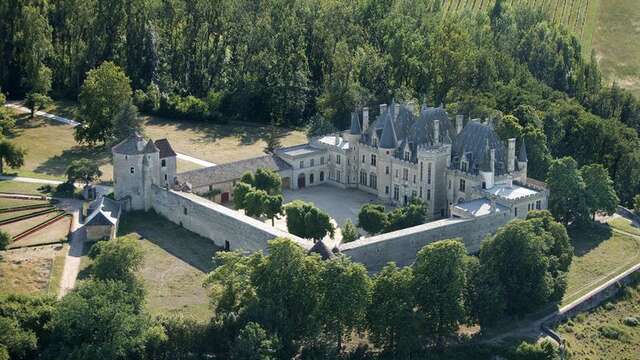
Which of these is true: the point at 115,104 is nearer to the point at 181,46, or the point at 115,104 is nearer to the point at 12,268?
the point at 181,46

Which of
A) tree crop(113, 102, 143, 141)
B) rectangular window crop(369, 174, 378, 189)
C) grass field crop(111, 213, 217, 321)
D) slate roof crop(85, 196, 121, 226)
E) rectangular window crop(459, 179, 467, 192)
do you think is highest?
tree crop(113, 102, 143, 141)

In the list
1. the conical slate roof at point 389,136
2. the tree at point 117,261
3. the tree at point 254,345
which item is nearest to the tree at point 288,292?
the tree at point 254,345

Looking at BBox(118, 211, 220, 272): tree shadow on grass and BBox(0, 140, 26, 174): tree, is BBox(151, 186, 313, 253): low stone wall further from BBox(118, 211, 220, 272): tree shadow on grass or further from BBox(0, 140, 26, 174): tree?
BBox(0, 140, 26, 174): tree

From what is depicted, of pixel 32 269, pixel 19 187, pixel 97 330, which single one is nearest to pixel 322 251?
pixel 97 330

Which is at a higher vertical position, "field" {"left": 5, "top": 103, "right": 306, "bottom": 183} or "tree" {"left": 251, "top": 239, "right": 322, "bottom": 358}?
"tree" {"left": 251, "top": 239, "right": 322, "bottom": 358}

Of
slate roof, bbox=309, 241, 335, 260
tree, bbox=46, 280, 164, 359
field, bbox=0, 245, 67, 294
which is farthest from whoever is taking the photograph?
field, bbox=0, 245, 67, 294

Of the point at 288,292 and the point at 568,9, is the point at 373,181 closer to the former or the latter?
the point at 288,292

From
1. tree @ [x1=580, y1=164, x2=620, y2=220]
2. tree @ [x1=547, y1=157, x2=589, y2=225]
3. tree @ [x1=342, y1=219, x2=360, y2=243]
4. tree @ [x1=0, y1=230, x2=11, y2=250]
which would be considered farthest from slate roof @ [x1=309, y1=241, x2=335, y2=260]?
tree @ [x1=580, y1=164, x2=620, y2=220]

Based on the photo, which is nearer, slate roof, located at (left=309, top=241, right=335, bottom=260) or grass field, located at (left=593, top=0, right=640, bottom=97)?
slate roof, located at (left=309, top=241, right=335, bottom=260)
